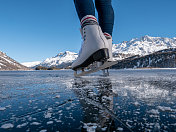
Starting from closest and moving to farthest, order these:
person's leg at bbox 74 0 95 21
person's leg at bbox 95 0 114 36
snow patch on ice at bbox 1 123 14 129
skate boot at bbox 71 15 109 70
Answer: snow patch on ice at bbox 1 123 14 129 < skate boot at bbox 71 15 109 70 < person's leg at bbox 74 0 95 21 < person's leg at bbox 95 0 114 36

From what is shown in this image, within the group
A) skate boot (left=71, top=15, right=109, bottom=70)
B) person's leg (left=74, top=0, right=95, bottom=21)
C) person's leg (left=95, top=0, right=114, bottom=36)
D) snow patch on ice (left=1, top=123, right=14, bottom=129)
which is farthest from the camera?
person's leg (left=95, top=0, right=114, bottom=36)

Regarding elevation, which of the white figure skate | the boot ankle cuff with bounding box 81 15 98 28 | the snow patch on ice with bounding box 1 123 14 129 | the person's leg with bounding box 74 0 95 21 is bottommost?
the snow patch on ice with bounding box 1 123 14 129

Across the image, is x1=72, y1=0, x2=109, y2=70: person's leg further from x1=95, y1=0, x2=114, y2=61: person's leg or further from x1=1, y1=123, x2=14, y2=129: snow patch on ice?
x1=1, y1=123, x2=14, y2=129: snow patch on ice

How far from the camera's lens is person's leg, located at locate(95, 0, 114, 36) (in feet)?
7.07

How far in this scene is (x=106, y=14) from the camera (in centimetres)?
221

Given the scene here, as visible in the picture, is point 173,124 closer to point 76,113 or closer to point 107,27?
point 76,113

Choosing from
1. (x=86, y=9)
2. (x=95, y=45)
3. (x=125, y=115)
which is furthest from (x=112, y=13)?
(x=125, y=115)

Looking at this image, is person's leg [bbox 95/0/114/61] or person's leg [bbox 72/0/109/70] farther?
person's leg [bbox 95/0/114/61]

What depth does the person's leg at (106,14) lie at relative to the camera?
2.16 meters

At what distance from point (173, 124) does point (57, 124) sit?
0.53 m

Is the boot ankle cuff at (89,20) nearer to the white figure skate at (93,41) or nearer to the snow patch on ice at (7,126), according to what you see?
the white figure skate at (93,41)

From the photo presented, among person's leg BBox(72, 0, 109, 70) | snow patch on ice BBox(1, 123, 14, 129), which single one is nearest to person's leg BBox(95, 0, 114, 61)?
person's leg BBox(72, 0, 109, 70)

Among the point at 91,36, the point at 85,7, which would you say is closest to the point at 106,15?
the point at 85,7

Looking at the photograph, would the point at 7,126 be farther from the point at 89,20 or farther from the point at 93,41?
the point at 89,20
